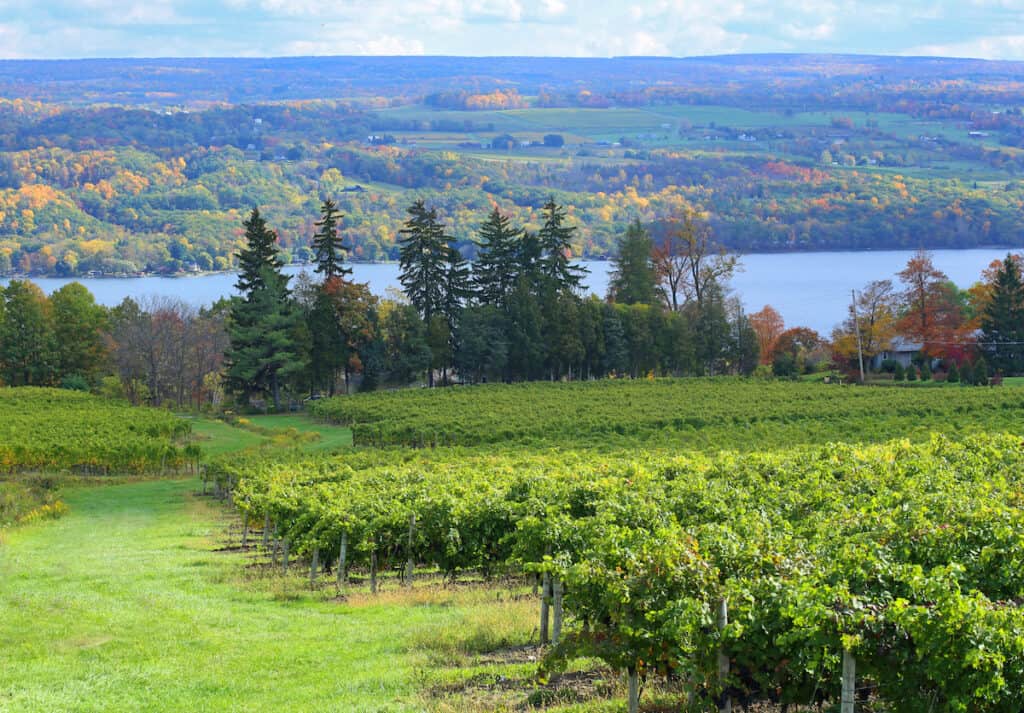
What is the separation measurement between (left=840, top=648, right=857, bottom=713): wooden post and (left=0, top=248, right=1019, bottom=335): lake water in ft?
388

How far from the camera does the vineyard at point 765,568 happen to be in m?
9.89

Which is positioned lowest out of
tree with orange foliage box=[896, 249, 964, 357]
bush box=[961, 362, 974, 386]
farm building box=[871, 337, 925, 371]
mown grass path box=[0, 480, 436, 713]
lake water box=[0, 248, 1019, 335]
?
mown grass path box=[0, 480, 436, 713]

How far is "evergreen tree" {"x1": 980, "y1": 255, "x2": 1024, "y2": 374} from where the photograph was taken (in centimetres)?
7462

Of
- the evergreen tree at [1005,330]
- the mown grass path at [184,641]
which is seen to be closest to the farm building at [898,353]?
the evergreen tree at [1005,330]

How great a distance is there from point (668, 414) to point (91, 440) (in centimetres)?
2711

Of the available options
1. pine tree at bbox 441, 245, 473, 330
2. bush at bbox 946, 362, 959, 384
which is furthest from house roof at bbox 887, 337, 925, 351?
pine tree at bbox 441, 245, 473, 330

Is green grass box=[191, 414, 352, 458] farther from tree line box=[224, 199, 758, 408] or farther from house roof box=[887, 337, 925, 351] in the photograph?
house roof box=[887, 337, 925, 351]

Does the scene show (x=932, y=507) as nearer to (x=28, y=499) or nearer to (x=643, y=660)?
(x=643, y=660)

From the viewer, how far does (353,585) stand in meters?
22.4

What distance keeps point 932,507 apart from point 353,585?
1137 cm

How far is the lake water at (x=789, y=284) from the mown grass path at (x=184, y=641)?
110 meters

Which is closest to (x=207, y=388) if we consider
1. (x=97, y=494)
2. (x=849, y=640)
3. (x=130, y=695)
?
(x=97, y=494)

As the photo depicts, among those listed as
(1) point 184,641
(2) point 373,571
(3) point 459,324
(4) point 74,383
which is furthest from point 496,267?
(1) point 184,641

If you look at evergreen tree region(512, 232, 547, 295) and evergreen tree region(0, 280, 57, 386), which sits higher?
evergreen tree region(512, 232, 547, 295)
